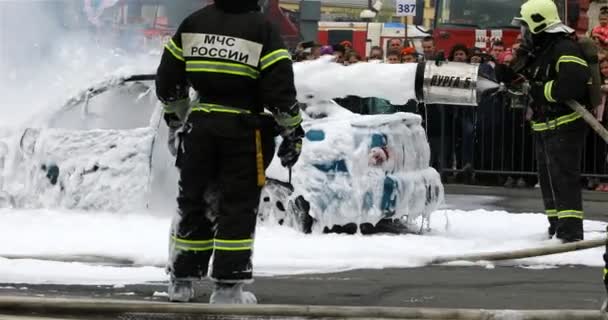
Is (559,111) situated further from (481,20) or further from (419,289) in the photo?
(481,20)

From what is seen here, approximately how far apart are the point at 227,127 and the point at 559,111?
3838 millimetres

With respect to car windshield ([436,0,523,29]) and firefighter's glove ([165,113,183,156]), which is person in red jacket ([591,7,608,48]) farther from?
firefighter's glove ([165,113,183,156])

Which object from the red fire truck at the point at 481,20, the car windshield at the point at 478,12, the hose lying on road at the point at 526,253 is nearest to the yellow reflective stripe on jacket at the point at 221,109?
the hose lying on road at the point at 526,253

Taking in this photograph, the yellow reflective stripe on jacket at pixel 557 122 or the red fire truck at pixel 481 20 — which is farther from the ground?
the yellow reflective stripe on jacket at pixel 557 122

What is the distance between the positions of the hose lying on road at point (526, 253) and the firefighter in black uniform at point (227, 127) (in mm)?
2370

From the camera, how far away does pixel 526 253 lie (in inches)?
357

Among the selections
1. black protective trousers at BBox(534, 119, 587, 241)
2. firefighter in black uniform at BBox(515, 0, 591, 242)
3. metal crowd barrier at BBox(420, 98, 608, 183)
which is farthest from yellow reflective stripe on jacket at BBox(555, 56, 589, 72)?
metal crowd barrier at BBox(420, 98, 608, 183)

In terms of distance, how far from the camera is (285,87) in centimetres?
700

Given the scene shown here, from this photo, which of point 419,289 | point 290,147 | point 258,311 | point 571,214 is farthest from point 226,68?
point 571,214

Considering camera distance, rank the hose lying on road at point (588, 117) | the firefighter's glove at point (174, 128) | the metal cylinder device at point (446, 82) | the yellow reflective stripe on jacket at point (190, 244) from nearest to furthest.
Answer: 1. the yellow reflective stripe on jacket at point (190, 244)
2. the firefighter's glove at point (174, 128)
3. the hose lying on road at point (588, 117)
4. the metal cylinder device at point (446, 82)

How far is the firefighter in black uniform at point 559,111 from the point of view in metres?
10.1

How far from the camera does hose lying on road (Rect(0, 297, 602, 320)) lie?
6344 millimetres

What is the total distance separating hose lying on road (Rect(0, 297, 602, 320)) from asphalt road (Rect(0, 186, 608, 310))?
33.5 inches

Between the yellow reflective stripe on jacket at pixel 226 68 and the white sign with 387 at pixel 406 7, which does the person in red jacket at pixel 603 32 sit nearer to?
the white sign with 387 at pixel 406 7
